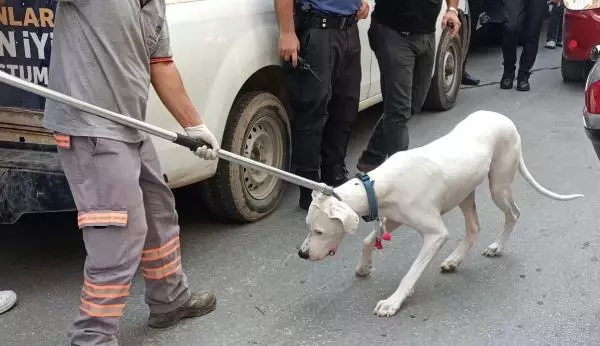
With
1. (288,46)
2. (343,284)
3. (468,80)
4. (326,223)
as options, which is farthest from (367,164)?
(468,80)

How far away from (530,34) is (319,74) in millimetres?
4094

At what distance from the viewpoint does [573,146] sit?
5.80 metres

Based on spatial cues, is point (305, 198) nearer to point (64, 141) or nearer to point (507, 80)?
point (64, 141)

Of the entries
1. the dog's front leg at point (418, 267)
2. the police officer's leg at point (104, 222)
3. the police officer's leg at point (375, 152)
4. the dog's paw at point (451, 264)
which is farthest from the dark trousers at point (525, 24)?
the police officer's leg at point (104, 222)

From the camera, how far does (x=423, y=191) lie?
10.8 ft

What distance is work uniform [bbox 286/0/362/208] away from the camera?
13.7 ft

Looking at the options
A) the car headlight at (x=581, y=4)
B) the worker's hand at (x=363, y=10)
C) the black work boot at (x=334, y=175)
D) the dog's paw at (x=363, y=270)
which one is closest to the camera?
the dog's paw at (x=363, y=270)

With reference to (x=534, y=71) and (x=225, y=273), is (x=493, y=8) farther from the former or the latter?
(x=225, y=273)

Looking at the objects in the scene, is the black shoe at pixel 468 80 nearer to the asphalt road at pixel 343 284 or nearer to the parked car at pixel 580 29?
the parked car at pixel 580 29

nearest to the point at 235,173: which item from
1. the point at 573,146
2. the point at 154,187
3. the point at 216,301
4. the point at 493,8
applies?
the point at 216,301

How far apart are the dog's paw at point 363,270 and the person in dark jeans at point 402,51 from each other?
120cm

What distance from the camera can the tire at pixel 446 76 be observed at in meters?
6.60

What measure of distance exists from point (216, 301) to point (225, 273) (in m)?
0.32

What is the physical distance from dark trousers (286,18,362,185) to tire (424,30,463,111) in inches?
88.0
